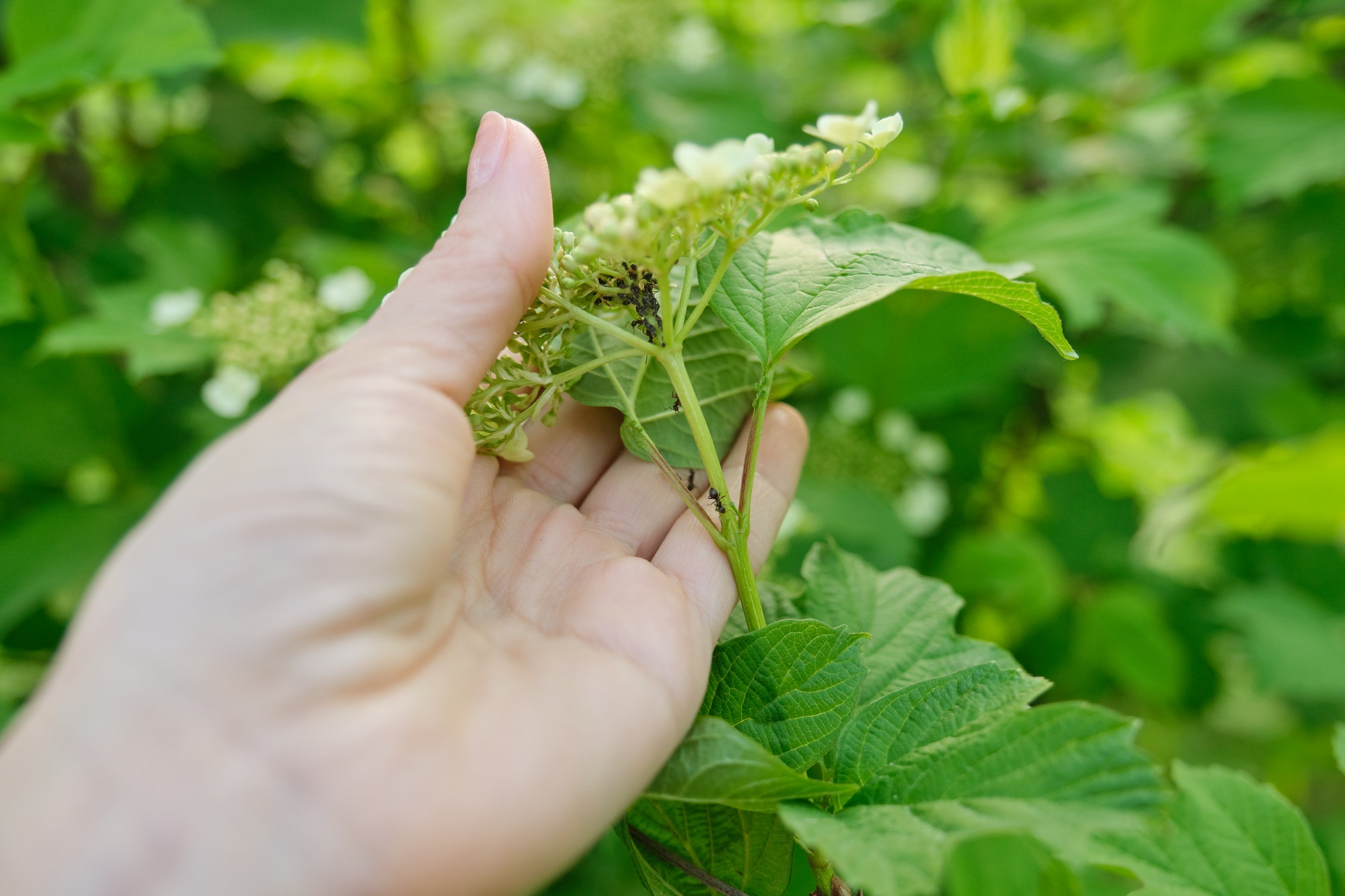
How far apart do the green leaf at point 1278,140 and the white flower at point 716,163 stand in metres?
1.77

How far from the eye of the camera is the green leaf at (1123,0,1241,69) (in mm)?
2025

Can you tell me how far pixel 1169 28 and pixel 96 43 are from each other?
247cm

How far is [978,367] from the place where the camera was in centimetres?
206

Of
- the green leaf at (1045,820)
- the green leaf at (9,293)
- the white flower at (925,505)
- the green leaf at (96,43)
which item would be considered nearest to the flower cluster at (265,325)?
the green leaf at (9,293)

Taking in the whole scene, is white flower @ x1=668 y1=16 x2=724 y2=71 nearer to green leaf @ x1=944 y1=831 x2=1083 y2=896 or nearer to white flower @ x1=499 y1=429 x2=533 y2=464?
white flower @ x1=499 y1=429 x2=533 y2=464

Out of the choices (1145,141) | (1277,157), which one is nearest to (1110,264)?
(1277,157)

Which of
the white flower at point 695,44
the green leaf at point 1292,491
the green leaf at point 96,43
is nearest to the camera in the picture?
the green leaf at point 96,43

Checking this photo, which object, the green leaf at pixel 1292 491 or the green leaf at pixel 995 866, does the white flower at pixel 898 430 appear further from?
the green leaf at pixel 995 866

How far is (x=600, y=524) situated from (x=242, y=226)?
1959 mm

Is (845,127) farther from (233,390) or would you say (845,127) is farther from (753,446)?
(233,390)

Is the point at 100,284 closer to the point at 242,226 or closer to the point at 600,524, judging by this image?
the point at 242,226

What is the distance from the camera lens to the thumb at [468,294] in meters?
0.95

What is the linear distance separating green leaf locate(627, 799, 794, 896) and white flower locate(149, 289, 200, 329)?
147 centimetres

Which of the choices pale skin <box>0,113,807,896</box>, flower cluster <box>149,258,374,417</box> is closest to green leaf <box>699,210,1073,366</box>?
pale skin <box>0,113,807,896</box>
